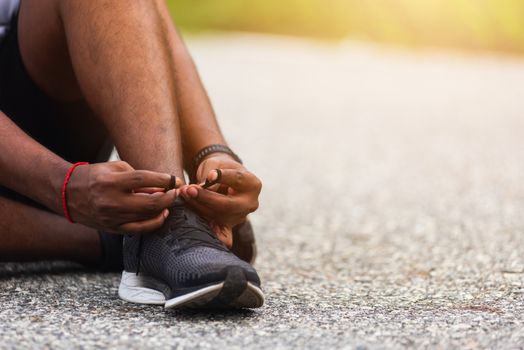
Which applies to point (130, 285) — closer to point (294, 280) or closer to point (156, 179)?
point (156, 179)

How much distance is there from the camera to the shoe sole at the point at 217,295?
1593 millimetres

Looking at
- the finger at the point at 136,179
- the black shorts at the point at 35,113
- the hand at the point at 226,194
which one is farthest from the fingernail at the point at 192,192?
the black shorts at the point at 35,113

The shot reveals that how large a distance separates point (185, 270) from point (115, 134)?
1.17ft

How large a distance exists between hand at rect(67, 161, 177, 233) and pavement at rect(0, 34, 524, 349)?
0.18 metres

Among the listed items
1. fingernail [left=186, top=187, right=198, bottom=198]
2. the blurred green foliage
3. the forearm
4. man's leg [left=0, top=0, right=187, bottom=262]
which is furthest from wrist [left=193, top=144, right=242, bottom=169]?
the blurred green foliage

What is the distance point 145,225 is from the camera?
167cm

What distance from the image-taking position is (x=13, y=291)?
193 cm

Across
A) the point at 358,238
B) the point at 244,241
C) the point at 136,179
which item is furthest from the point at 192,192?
the point at 358,238

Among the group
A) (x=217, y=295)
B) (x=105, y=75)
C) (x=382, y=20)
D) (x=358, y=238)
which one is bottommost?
(x=217, y=295)

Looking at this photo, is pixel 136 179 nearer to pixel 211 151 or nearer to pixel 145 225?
pixel 145 225

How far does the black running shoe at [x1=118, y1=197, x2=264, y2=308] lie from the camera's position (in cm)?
160

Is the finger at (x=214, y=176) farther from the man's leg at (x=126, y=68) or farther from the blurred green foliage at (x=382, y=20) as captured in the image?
the blurred green foliage at (x=382, y=20)

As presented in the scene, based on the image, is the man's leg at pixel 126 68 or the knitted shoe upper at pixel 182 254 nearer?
the knitted shoe upper at pixel 182 254

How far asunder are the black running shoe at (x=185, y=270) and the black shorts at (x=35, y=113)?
0.40 m
